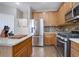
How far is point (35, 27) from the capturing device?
886 cm

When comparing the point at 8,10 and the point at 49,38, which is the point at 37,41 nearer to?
the point at 49,38

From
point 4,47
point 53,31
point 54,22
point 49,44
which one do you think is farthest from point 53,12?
point 4,47

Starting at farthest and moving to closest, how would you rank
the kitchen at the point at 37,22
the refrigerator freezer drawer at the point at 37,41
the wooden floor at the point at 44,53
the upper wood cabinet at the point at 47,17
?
the upper wood cabinet at the point at 47,17 → the refrigerator freezer drawer at the point at 37,41 → the kitchen at the point at 37,22 → the wooden floor at the point at 44,53

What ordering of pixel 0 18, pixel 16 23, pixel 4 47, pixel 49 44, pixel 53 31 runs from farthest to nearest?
pixel 53 31 → pixel 49 44 → pixel 16 23 → pixel 0 18 → pixel 4 47

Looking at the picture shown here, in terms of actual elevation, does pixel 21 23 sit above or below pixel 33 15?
below

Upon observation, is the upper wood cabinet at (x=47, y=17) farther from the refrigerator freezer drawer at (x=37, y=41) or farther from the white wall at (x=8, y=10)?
the white wall at (x=8, y=10)

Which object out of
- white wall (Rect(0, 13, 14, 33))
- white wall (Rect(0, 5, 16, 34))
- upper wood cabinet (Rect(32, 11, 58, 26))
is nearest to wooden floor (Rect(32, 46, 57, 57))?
white wall (Rect(0, 13, 14, 33))

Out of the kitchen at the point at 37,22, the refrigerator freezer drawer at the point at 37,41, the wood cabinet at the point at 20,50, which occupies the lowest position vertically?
the refrigerator freezer drawer at the point at 37,41

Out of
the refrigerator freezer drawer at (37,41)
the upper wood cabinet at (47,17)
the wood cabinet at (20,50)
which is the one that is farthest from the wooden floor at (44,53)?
the upper wood cabinet at (47,17)

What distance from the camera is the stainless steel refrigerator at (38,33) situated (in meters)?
8.78

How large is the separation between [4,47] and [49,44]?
6.91 meters

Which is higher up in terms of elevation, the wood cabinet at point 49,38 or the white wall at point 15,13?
the white wall at point 15,13

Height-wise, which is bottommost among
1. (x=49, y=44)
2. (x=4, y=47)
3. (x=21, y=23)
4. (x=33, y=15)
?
(x=49, y=44)

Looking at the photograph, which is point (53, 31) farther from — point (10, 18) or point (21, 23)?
point (10, 18)
